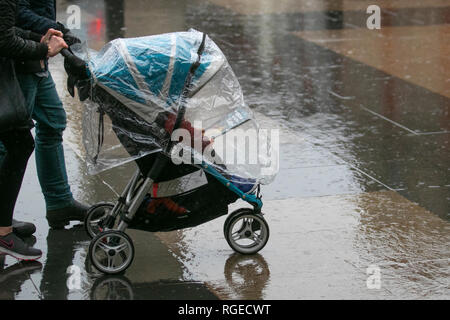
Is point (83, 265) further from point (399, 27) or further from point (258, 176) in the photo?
point (399, 27)

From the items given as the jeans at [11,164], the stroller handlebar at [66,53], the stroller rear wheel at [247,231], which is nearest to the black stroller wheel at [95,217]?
the jeans at [11,164]

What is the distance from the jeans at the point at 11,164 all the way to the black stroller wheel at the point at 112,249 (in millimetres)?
635

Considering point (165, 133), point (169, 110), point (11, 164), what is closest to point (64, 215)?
point (11, 164)

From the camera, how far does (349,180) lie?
6754 mm

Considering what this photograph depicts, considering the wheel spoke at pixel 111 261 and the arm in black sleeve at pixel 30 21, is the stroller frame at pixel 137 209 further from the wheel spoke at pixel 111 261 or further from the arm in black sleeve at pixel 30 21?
the arm in black sleeve at pixel 30 21

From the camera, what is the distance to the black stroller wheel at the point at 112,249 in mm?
5078

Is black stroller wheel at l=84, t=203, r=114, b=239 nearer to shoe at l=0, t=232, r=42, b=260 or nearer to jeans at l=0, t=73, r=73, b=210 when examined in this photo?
jeans at l=0, t=73, r=73, b=210

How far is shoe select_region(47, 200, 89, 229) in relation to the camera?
5.87m

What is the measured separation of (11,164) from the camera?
5266 millimetres

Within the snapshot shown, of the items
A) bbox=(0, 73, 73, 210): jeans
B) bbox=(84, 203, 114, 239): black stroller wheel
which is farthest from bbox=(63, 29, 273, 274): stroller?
bbox=(0, 73, 73, 210): jeans

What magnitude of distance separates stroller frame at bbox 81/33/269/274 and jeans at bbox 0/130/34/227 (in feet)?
1.94

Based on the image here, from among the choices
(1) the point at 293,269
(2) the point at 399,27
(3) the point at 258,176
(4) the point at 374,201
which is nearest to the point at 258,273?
(1) the point at 293,269

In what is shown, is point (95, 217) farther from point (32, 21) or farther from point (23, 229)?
point (32, 21)
